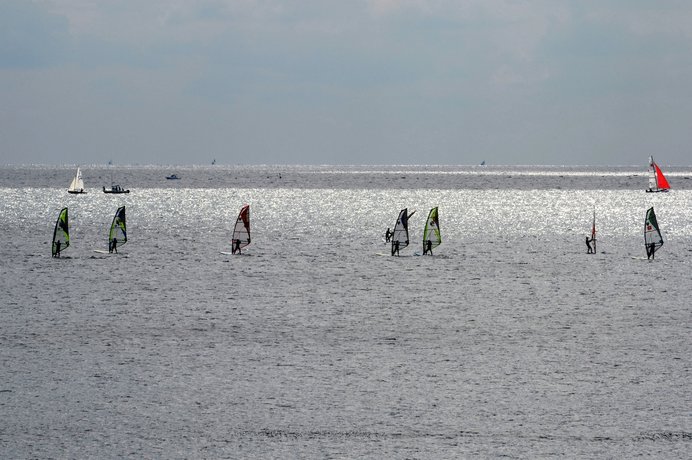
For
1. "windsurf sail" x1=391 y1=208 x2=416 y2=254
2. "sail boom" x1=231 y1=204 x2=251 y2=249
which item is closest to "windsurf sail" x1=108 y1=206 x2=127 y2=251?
"sail boom" x1=231 y1=204 x2=251 y2=249

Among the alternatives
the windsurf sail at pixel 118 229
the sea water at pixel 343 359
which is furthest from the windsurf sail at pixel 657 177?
the sea water at pixel 343 359

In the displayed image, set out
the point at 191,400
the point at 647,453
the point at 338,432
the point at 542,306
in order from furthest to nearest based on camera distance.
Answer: the point at 542,306, the point at 191,400, the point at 338,432, the point at 647,453

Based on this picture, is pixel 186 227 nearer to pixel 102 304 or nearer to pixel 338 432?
pixel 102 304

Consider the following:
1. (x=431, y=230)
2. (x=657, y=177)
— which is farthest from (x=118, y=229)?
(x=657, y=177)

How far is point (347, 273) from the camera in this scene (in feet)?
90.6

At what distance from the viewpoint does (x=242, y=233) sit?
36.7 m

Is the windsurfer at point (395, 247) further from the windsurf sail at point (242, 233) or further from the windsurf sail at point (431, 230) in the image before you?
the windsurf sail at point (242, 233)

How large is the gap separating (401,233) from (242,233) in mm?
5642

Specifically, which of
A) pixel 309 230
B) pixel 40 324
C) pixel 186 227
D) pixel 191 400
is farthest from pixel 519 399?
pixel 186 227

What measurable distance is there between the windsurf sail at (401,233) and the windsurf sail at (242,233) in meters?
4.78

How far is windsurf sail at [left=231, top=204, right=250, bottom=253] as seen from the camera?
1304 inches

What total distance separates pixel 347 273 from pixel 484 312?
8.86m

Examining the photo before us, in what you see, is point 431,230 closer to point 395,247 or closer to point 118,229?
point 395,247

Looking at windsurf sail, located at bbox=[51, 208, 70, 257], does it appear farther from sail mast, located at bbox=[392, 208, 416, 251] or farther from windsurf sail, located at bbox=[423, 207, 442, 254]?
windsurf sail, located at bbox=[423, 207, 442, 254]
